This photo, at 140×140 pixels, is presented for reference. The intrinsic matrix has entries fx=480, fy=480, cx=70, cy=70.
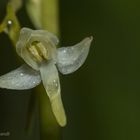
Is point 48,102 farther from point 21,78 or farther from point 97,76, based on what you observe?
point 97,76

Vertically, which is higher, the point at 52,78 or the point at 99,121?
the point at 52,78

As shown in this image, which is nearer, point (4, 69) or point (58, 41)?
point (58, 41)

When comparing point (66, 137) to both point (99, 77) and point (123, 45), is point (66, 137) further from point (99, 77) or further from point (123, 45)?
point (123, 45)

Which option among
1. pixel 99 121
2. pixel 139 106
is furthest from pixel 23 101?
pixel 139 106

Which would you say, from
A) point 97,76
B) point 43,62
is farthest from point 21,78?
point 97,76

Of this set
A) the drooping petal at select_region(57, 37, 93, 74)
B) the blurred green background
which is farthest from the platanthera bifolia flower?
the blurred green background

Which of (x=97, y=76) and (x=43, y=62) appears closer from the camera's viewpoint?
(x=43, y=62)

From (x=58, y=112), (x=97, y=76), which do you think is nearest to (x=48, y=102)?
(x=58, y=112)

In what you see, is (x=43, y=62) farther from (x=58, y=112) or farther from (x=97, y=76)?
(x=97, y=76)
